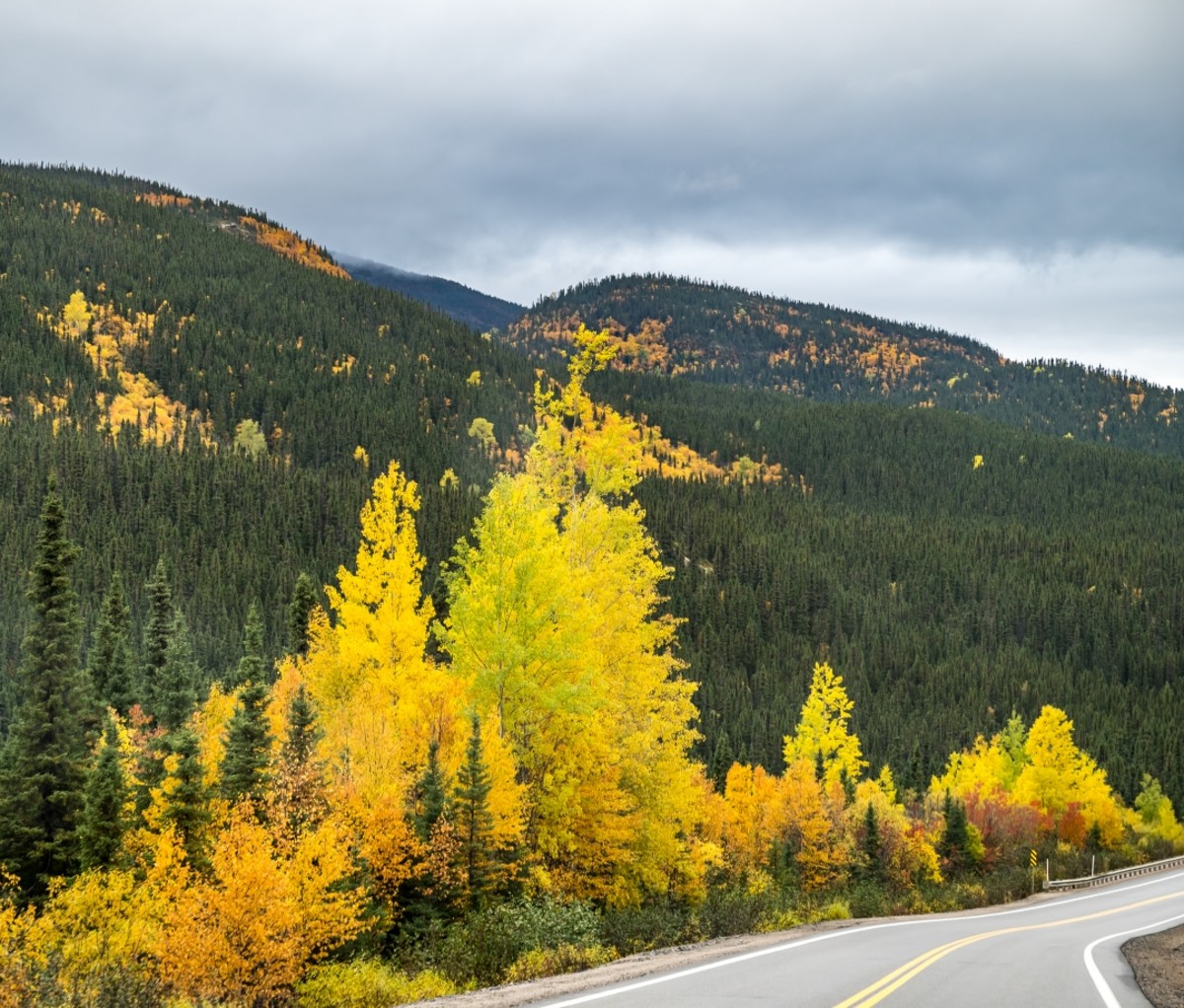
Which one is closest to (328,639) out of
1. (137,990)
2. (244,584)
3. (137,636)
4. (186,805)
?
(186,805)

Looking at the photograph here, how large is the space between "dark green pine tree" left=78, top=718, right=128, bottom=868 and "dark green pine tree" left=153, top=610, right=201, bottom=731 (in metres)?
15.0

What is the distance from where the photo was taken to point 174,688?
5603cm

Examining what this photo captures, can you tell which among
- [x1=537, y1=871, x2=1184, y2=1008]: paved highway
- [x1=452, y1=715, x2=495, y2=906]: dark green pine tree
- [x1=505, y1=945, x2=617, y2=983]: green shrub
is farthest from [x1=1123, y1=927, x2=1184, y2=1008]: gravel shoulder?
[x1=452, y1=715, x2=495, y2=906]: dark green pine tree

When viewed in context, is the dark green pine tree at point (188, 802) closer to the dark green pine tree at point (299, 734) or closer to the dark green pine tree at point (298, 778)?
the dark green pine tree at point (298, 778)

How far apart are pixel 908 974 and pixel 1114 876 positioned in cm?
5347

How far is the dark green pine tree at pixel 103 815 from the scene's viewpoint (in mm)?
32125

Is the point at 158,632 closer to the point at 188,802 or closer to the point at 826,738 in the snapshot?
the point at 188,802

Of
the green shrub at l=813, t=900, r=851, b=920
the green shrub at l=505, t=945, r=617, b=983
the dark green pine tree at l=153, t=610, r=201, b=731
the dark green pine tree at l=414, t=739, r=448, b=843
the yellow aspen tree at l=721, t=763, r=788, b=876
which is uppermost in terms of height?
the dark green pine tree at l=414, t=739, r=448, b=843

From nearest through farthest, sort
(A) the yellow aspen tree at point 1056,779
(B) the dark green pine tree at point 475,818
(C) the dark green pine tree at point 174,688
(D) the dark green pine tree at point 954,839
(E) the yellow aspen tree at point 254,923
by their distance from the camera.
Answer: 1. (E) the yellow aspen tree at point 254,923
2. (B) the dark green pine tree at point 475,818
3. (C) the dark green pine tree at point 174,688
4. (D) the dark green pine tree at point 954,839
5. (A) the yellow aspen tree at point 1056,779

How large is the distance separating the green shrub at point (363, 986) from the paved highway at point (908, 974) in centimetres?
476

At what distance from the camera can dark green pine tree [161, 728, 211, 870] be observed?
2648 centimetres

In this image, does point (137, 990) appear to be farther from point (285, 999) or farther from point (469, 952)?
point (469, 952)

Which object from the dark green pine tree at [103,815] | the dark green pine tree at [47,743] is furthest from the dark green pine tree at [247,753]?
the dark green pine tree at [47,743]

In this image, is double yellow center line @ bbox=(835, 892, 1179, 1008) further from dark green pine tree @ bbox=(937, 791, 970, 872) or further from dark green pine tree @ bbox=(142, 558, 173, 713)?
dark green pine tree @ bbox=(142, 558, 173, 713)
